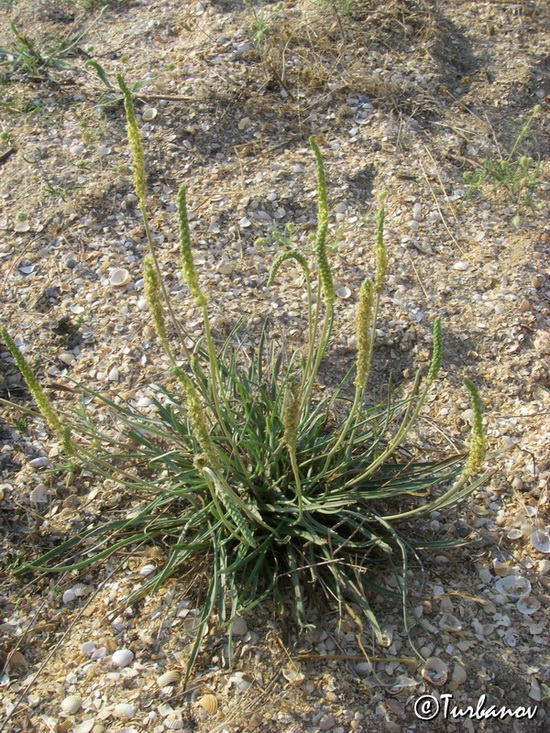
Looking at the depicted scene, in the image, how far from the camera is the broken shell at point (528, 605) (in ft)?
8.02

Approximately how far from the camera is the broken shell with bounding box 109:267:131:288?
139 inches

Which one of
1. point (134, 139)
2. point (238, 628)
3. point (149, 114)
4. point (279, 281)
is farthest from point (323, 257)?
point (149, 114)

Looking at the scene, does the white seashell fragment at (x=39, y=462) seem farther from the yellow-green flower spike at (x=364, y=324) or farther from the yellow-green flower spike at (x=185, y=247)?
the yellow-green flower spike at (x=364, y=324)

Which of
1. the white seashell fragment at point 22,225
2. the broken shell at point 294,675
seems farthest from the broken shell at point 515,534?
the white seashell fragment at point 22,225

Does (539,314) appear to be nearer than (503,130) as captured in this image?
Yes

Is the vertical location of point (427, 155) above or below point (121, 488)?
above

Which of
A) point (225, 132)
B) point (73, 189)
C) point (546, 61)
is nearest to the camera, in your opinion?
point (73, 189)

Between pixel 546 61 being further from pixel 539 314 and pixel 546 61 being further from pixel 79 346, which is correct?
pixel 79 346

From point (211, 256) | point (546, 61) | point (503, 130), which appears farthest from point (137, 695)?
point (546, 61)

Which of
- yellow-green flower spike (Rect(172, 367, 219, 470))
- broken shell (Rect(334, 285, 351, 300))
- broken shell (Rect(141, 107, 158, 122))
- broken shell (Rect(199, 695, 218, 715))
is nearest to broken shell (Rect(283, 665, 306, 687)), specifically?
broken shell (Rect(199, 695, 218, 715))

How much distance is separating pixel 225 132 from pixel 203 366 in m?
1.82

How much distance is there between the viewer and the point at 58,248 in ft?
12.2

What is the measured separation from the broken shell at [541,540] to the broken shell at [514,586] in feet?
0.51

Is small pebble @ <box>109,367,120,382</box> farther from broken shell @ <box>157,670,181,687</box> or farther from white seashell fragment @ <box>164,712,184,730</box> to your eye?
white seashell fragment @ <box>164,712,184,730</box>
